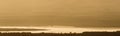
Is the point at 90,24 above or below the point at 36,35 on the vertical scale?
above

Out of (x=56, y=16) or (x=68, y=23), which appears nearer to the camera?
(x=56, y=16)

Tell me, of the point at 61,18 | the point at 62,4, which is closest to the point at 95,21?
the point at 61,18

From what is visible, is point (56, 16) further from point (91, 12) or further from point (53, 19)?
point (91, 12)

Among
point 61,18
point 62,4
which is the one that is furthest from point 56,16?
point 62,4

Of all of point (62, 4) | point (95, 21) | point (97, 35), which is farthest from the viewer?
point (95, 21)

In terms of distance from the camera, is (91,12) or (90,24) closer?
(91,12)

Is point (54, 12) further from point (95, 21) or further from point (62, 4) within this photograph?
point (95, 21)

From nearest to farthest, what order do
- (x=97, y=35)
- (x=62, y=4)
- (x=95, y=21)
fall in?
→ (x=62, y=4) → (x=97, y=35) → (x=95, y=21)

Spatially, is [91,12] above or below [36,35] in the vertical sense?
above
